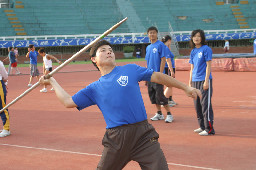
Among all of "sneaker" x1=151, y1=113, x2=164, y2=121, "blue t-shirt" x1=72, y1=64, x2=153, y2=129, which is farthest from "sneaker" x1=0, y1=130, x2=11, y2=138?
"blue t-shirt" x1=72, y1=64, x2=153, y2=129

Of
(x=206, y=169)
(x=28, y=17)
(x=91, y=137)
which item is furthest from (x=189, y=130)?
(x=28, y=17)

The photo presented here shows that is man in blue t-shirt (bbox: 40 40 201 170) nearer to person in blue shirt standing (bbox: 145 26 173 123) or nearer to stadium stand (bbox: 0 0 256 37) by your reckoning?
person in blue shirt standing (bbox: 145 26 173 123)

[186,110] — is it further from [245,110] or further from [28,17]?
[28,17]

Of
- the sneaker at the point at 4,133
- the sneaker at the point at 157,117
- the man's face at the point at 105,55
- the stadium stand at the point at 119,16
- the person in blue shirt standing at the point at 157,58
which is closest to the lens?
the man's face at the point at 105,55

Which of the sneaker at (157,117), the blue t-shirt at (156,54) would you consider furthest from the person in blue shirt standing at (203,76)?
the sneaker at (157,117)

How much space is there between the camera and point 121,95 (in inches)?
149

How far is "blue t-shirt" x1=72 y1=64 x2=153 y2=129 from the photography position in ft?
12.4

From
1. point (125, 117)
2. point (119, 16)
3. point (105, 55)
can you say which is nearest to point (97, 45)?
point (105, 55)

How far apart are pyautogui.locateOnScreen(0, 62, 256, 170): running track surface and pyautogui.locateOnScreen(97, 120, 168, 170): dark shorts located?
2121 mm

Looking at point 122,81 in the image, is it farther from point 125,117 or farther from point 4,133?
point 4,133

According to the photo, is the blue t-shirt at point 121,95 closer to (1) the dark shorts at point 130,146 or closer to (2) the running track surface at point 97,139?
(1) the dark shorts at point 130,146

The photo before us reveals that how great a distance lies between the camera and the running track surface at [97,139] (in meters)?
Answer: 6.16

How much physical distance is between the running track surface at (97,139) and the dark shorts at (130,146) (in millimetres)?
2121

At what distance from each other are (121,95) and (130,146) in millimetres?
504
